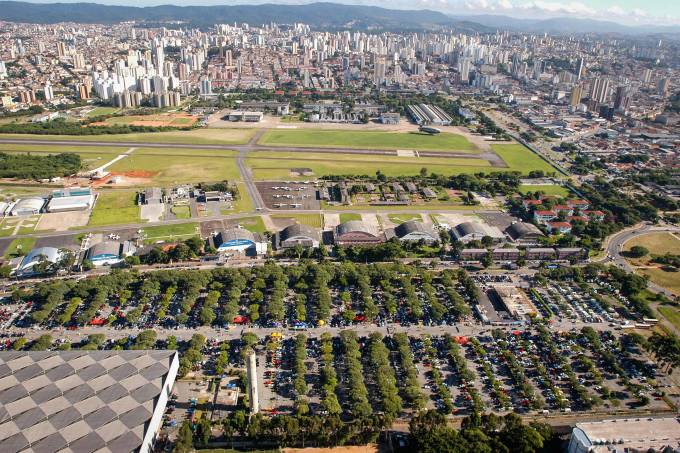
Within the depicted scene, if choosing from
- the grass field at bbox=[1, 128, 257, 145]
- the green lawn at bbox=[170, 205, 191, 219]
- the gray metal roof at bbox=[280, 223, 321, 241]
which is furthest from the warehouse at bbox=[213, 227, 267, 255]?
the grass field at bbox=[1, 128, 257, 145]

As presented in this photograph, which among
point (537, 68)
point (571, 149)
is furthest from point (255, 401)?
point (537, 68)

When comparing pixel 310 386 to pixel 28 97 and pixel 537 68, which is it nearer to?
pixel 28 97

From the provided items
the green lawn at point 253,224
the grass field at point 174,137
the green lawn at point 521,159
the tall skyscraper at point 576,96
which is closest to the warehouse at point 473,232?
the green lawn at point 253,224

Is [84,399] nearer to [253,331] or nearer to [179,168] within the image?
[253,331]

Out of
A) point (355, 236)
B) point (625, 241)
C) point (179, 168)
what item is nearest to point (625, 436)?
point (355, 236)

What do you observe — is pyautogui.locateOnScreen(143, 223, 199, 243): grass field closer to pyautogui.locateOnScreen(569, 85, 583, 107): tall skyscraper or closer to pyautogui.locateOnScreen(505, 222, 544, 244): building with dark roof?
pyautogui.locateOnScreen(505, 222, 544, 244): building with dark roof

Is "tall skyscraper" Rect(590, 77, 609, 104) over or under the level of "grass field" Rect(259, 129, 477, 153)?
over

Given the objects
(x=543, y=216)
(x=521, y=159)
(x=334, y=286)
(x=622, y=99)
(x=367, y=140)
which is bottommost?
(x=334, y=286)

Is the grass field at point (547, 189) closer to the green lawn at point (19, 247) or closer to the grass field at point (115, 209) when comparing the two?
the grass field at point (115, 209)
